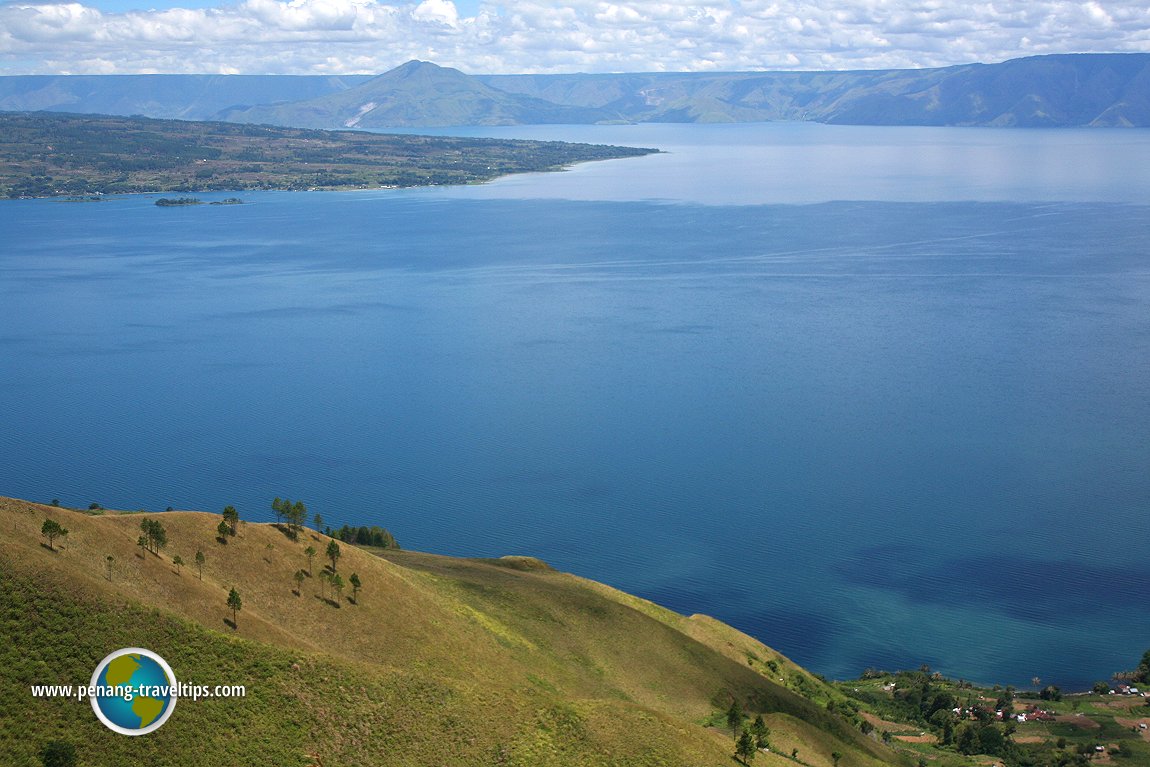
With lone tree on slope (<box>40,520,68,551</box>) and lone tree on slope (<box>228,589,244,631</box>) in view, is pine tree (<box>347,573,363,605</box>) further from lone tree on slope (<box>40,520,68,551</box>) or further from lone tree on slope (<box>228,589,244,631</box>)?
lone tree on slope (<box>40,520,68,551</box>)

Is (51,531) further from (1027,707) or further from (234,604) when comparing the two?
(1027,707)

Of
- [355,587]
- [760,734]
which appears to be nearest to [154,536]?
[355,587]

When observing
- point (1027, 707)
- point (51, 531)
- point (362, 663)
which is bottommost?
point (1027, 707)

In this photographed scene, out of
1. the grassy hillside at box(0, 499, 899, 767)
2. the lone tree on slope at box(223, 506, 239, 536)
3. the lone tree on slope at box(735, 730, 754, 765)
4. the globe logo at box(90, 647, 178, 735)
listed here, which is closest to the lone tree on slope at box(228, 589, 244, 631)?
the grassy hillside at box(0, 499, 899, 767)

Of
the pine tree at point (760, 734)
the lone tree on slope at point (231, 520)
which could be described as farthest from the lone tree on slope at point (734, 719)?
the lone tree on slope at point (231, 520)

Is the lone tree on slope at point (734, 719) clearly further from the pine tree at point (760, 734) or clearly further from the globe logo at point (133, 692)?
the globe logo at point (133, 692)
